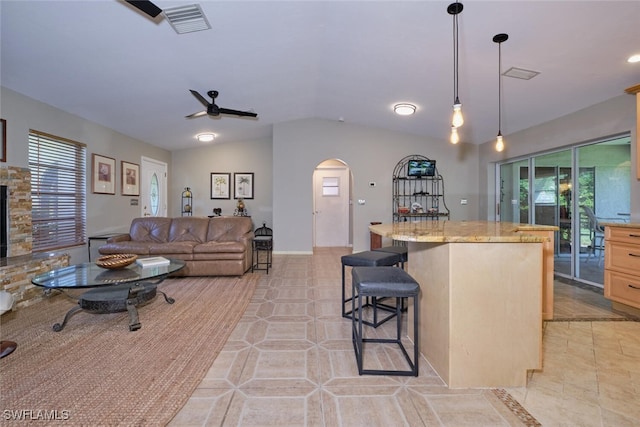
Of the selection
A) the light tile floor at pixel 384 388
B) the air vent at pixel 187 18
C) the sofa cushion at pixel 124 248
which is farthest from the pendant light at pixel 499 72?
the sofa cushion at pixel 124 248

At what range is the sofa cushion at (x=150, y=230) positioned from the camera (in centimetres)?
475

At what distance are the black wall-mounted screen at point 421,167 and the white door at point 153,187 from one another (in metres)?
5.52

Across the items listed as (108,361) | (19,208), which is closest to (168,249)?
(19,208)

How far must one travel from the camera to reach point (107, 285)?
2490 mm

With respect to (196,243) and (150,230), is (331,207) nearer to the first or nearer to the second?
(196,243)

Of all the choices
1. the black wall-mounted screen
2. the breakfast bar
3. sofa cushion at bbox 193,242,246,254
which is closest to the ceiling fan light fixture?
the breakfast bar

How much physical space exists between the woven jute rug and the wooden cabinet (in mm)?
3717

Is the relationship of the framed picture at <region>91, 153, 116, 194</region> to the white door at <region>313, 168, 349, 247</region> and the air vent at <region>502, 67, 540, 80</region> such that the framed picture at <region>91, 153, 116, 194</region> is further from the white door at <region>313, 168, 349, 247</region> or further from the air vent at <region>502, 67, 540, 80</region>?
the air vent at <region>502, 67, 540, 80</region>

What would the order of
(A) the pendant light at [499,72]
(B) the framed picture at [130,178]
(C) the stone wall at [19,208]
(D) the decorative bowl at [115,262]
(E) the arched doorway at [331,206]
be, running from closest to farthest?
(A) the pendant light at [499,72] < (D) the decorative bowl at [115,262] < (C) the stone wall at [19,208] < (B) the framed picture at [130,178] < (E) the arched doorway at [331,206]

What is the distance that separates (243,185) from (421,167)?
4.17 m

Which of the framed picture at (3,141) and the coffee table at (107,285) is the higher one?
the framed picture at (3,141)

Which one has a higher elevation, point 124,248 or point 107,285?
point 124,248

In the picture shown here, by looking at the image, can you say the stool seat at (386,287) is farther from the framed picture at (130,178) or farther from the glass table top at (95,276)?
the framed picture at (130,178)

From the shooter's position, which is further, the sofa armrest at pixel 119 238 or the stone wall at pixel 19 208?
the sofa armrest at pixel 119 238
